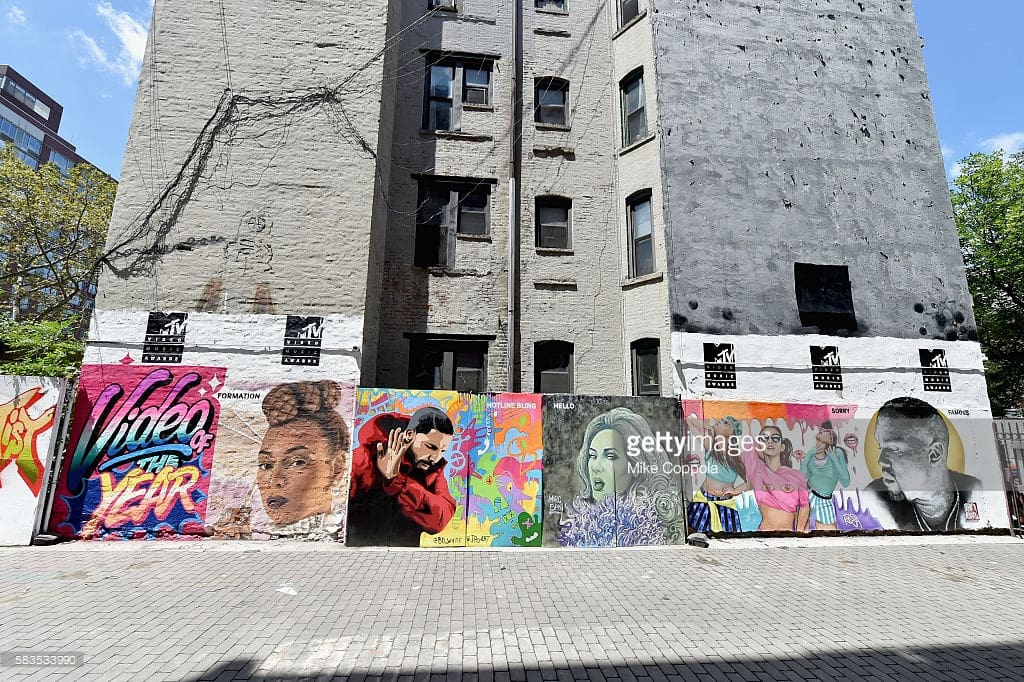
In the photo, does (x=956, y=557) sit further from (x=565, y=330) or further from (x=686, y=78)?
(x=686, y=78)

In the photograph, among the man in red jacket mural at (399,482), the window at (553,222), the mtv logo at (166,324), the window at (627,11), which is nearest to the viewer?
the man in red jacket mural at (399,482)

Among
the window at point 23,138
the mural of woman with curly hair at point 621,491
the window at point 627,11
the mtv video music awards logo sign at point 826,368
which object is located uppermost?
the window at point 23,138

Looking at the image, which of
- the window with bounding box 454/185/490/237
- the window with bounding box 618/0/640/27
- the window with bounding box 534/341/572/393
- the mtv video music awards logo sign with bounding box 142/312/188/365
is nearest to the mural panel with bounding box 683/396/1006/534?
the window with bounding box 534/341/572/393

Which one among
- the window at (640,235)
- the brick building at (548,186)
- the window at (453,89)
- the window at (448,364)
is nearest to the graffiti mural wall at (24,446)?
the brick building at (548,186)

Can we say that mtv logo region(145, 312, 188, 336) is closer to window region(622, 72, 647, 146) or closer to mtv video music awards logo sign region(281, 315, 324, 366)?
mtv video music awards logo sign region(281, 315, 324, 366)

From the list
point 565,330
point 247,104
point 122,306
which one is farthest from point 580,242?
point 122,306

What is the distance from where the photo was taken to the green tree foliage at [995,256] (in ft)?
55.6

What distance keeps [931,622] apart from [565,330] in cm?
795

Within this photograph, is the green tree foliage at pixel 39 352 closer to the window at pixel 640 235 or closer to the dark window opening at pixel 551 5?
the window at pixel 640 235

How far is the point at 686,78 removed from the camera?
38.4 feet

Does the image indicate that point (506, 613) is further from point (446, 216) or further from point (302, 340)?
point (446, 216)

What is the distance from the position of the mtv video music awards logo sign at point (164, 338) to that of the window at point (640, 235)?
10282mm

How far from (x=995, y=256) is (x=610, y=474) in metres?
19.6

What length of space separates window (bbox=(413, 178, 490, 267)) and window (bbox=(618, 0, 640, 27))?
22.2ft
